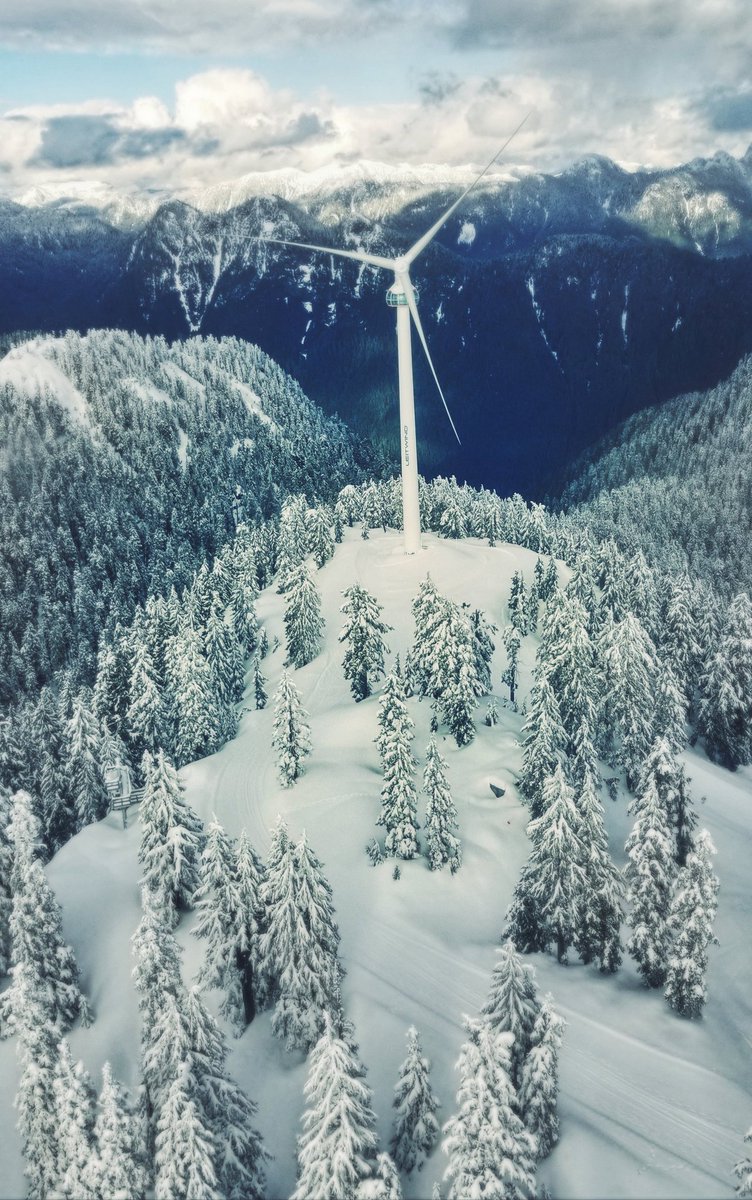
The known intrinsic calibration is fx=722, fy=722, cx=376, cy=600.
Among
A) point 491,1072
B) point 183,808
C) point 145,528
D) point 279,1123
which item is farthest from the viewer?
point 145,528

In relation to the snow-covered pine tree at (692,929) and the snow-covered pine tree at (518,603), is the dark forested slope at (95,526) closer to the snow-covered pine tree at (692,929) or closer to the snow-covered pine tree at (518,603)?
the snow-covered pine tree at (518,603)

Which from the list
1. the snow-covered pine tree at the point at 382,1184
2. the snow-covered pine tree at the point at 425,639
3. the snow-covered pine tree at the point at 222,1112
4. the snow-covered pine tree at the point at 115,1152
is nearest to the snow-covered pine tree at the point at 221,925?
the snow-covered pine tree at the point at 222,1112

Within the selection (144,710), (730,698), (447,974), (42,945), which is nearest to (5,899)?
(42,945)

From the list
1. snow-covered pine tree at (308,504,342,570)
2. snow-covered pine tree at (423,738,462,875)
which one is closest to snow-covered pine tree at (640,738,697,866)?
snow-covered pine tree at (423,738,462,875)

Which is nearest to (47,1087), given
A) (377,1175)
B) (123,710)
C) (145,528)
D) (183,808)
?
(377,1175)

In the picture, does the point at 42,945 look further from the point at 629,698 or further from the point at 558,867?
the point at 629,698

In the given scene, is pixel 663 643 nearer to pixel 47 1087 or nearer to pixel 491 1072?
pixel 491 1072

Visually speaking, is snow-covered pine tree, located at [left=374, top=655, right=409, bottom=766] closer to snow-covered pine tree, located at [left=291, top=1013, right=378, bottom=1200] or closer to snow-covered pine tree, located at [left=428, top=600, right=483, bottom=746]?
snow-covered pine tree, located at [left=428, top=600, right=483, bottom=746]
